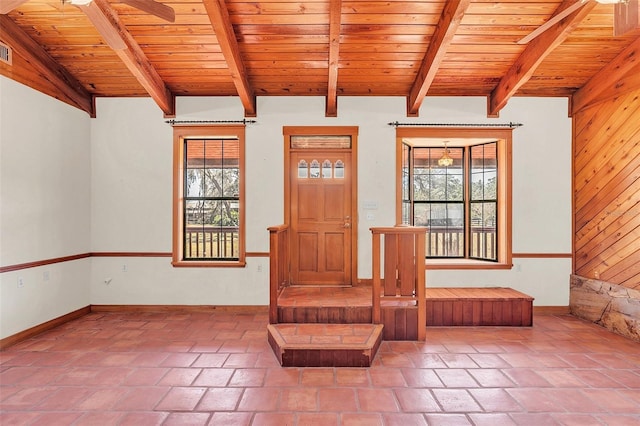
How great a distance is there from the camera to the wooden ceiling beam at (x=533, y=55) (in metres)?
3.42

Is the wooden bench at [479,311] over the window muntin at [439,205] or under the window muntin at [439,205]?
under

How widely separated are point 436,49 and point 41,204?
16.0ft

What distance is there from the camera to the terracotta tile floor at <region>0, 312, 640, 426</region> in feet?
8.14

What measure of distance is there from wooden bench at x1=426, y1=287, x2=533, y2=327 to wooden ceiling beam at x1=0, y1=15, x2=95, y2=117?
5.29 metres

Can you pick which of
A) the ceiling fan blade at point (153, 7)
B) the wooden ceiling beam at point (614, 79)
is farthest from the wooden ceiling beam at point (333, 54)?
the wooden ceiling beam at point (614, 79)

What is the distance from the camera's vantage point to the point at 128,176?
5.08 metres

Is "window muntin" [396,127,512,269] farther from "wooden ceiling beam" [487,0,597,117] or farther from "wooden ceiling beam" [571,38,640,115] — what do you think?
"wooden ceiling beam" [571,38,640,115]

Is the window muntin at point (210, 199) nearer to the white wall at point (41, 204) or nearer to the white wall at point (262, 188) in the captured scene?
the white wall at point (262, 188)

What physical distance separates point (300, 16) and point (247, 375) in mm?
3516

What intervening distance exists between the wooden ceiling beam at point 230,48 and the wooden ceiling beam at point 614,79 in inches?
175

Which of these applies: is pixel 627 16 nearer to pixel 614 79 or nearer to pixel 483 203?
pixel 614 79

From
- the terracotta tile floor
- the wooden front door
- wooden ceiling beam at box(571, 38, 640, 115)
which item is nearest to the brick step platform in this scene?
the terracotta tile floor

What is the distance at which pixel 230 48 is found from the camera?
3.79 m

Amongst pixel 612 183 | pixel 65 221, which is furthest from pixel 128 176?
pixel 612 183
